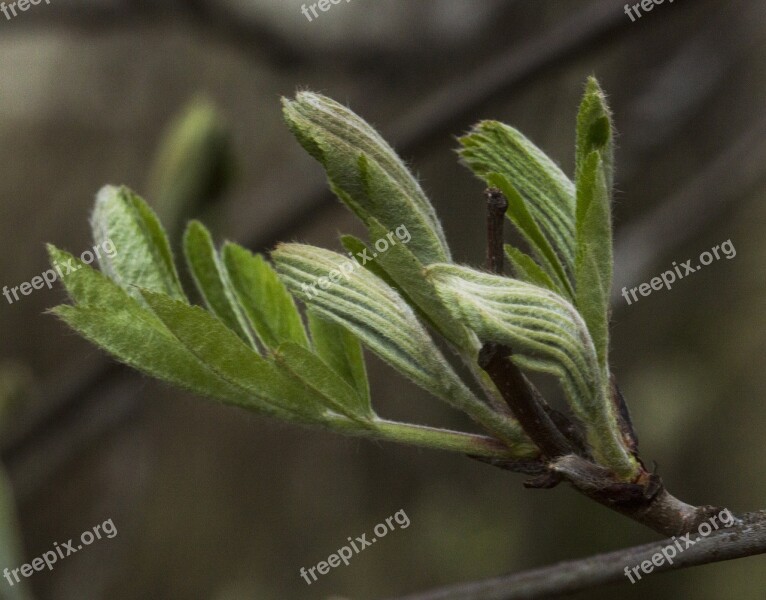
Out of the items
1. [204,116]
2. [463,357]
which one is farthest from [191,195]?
[463,357]

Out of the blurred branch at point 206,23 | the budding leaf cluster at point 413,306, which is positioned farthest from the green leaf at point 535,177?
the blurred branch at point 206,23

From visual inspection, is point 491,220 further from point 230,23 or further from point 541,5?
point 541,5

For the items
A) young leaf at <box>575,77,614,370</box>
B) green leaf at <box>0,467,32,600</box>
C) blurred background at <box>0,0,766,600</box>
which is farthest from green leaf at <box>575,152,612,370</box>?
blurred background at <box>0,0,766,600</box>

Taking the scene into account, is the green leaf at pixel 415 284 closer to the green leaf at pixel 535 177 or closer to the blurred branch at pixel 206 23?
the green leaf at pixel 535 177

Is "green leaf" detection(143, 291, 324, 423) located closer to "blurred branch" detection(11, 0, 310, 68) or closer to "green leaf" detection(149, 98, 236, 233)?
"green leaf" detection(149, 98, 236, 233)

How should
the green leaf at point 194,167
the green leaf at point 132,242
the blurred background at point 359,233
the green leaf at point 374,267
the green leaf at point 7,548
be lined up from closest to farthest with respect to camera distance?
1. the green leaf at point 374,267
2. the green leaf at point 132,242
3. the green leaf at point 7,548
4. the green leaf at point 194,167
5. the blurred background at point 359,233
